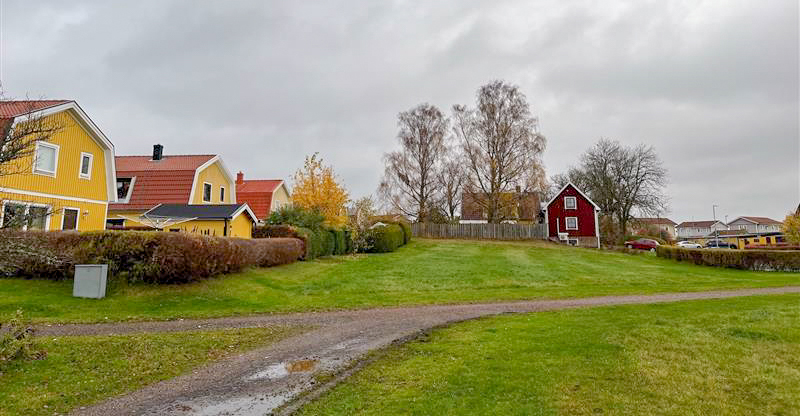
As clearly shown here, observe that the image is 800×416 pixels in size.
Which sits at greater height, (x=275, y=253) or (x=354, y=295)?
(x=275, y=253)

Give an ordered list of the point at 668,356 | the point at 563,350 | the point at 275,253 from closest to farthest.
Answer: the point at 668,356 → the point at 563,350 → the point at 275,253

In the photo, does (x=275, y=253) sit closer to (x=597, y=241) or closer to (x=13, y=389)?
(x=13, y=389)

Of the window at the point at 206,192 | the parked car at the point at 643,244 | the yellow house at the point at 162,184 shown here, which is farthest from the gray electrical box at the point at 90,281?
the parked car at the point at 643,244

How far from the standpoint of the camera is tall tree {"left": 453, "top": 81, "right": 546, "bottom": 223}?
4047 centimetres

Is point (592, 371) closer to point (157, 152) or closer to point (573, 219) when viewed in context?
point (157, 152)

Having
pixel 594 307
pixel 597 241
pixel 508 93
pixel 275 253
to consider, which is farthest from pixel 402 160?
pixel 594 307

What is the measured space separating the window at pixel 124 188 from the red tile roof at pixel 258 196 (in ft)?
33.7

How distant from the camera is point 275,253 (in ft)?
65.3

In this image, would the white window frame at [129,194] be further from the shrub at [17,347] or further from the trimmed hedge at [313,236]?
the shrub at [17,347]

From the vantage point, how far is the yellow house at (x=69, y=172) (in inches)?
703

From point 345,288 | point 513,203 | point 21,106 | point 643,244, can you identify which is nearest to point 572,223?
point 643,244

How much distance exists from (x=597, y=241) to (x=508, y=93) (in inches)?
703

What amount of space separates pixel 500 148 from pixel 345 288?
28874 millimetres

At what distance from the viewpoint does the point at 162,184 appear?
2880cm
